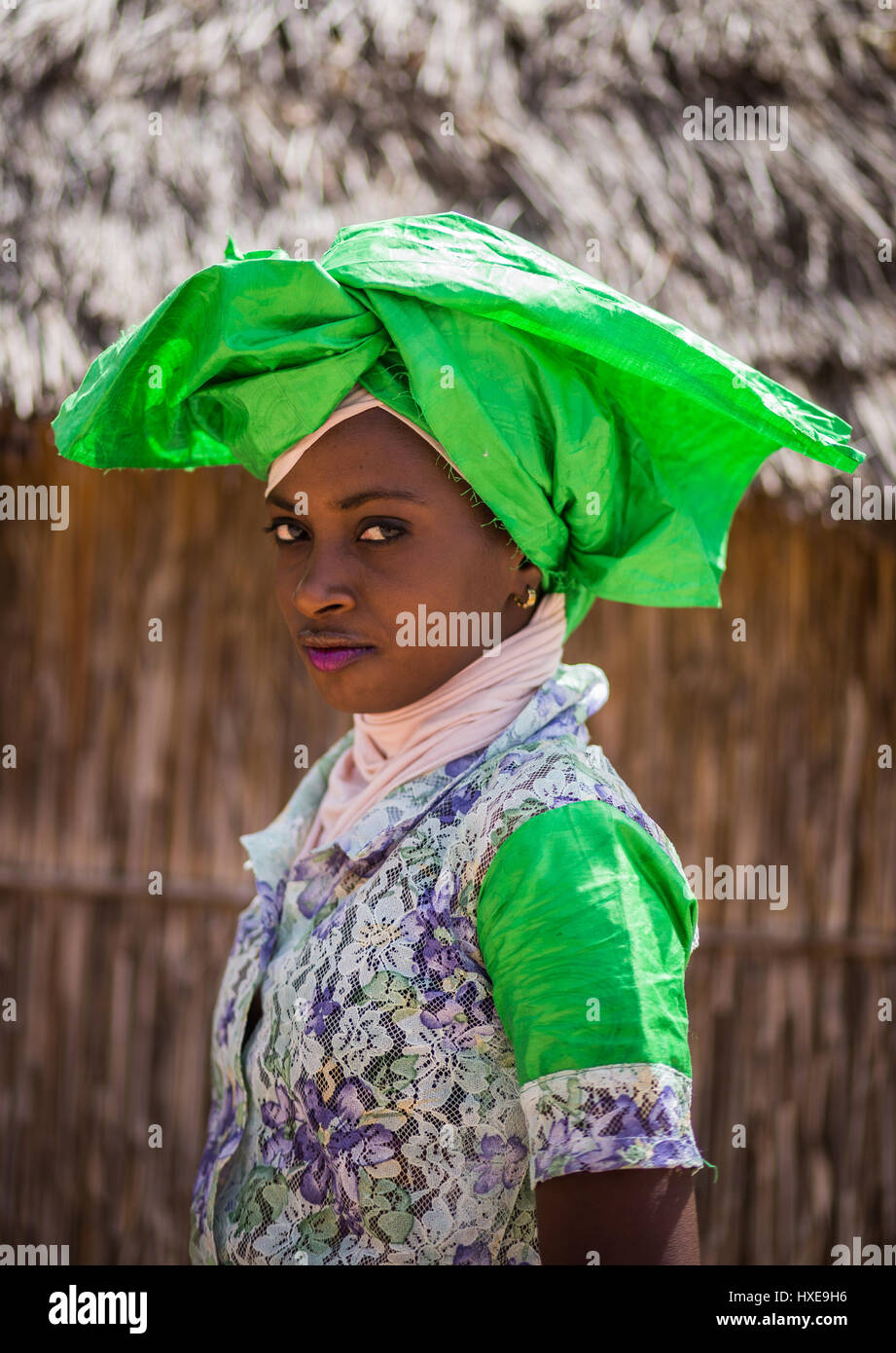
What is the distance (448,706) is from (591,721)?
203 centimetres

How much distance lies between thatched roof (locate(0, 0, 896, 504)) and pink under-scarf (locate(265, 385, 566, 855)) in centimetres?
166

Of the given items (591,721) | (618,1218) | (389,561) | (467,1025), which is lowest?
(618,1218)

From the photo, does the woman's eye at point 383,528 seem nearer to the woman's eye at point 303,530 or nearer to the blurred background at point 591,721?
the woman's eye at point 303,530

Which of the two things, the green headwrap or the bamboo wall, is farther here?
the bamboo wall

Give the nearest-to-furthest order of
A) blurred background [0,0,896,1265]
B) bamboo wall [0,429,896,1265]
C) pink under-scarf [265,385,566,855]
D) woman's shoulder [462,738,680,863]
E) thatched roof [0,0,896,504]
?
woman's shoulder [462,738,680,863] → pink under-scarf [265,385,566,855] → thatched roof [0,0,896,504] → blurred background [0,0,896,1265] → bamboo wall [0,429,896,1265]

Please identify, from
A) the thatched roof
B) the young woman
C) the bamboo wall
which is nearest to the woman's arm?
the young woman

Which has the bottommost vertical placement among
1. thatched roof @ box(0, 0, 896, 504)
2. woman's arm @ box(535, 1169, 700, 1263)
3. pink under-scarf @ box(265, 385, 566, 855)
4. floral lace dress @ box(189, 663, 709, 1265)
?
woman's arm @ box(535, 1169, 700, 1263)

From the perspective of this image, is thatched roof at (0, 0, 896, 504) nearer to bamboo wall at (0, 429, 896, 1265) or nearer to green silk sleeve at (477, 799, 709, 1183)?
bamboo wall at (0, 429, 896, 1265)

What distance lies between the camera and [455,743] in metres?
1.64

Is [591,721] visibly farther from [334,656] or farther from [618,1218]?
[618,1218]

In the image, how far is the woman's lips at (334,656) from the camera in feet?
5.32

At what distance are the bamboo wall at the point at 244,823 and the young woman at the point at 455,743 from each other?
184 centimetres

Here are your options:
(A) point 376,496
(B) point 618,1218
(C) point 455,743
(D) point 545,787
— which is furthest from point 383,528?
(B) point 618,1218

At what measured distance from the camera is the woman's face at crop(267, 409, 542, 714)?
62.7 inches
